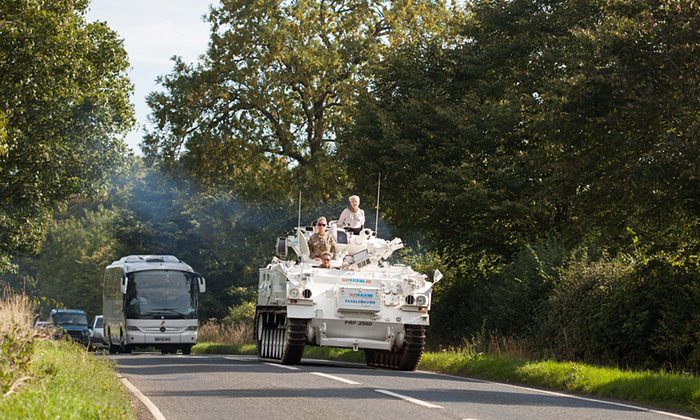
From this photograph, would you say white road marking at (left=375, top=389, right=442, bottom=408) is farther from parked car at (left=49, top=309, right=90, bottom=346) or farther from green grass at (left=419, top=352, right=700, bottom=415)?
parked car at (left=49, top=309, right=90, bottom=346)

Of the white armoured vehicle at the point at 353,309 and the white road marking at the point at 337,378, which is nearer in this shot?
the white road marking at the point at 337,378

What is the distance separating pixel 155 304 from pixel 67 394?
28.2 m

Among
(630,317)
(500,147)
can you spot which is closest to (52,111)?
(500,147)

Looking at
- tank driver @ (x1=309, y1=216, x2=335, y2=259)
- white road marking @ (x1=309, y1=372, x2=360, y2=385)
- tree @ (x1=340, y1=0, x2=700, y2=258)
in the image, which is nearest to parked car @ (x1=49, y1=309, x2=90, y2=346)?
tree @ (x1=340, y1=0, x2=700, y2=258)

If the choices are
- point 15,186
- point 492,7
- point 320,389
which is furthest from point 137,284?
point 320,389

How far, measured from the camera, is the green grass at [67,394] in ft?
35.7

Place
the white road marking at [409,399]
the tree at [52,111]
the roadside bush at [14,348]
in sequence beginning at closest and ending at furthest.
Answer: the roadside bush at [14,348], the white road marking at [409,399], the tree at [52,111]

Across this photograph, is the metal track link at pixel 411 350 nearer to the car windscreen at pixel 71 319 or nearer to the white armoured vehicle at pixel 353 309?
the white armoured vehicle at pixel 353 309

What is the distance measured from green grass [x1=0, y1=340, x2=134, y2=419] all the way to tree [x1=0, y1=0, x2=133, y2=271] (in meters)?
13.4

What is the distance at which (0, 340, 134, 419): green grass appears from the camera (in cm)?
1088

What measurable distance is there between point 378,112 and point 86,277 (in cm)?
5952

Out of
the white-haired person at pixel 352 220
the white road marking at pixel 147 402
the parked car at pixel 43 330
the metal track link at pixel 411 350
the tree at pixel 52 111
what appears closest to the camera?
the white road marking at pixel 147 402

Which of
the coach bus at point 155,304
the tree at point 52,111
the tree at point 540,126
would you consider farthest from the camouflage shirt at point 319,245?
the coach bus at point 155,304

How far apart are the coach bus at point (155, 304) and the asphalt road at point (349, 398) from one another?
65.4ft
